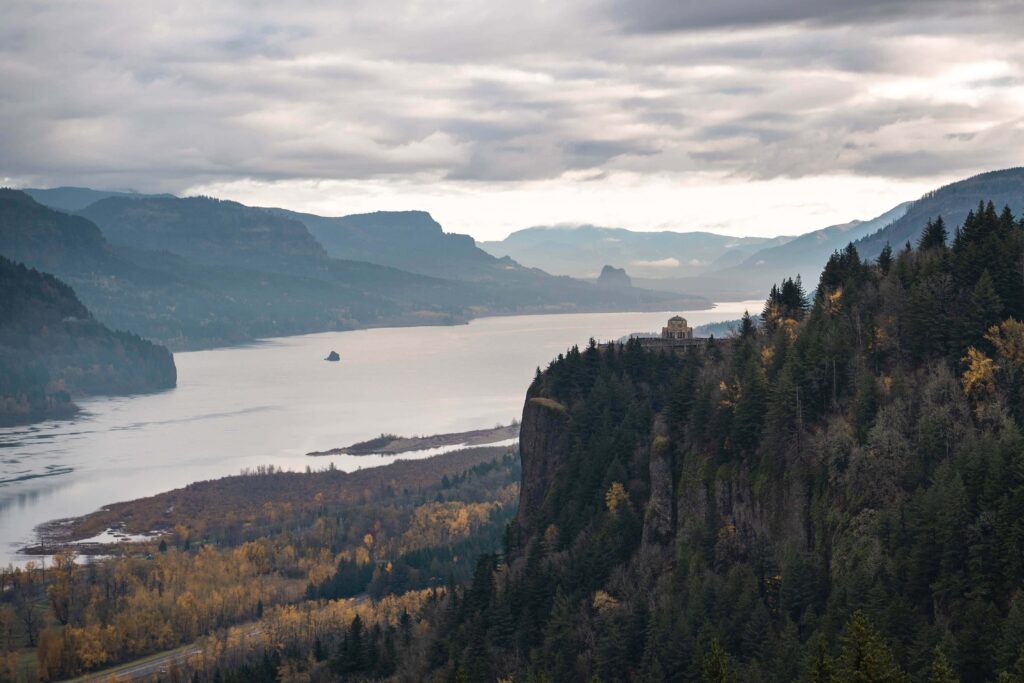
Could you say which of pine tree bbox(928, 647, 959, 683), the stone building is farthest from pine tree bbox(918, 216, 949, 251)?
pine tree bbox(928, 647, 959, 683)

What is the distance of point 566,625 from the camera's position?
77.9 metres

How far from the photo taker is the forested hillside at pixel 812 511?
5600 cm

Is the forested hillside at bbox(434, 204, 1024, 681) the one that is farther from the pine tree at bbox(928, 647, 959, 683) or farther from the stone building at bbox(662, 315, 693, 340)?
the stone building at bbox(662, 315, 693, 340)

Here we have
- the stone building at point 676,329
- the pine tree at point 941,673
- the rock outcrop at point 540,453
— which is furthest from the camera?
the stone building at point 676,329

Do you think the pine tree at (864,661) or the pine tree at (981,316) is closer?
the pine tree at (864,661)

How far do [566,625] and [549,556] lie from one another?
1033 cm

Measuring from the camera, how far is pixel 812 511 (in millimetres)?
68062

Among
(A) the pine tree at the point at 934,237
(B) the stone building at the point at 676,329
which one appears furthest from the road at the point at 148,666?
(A) the pine tree at the point at 934,237

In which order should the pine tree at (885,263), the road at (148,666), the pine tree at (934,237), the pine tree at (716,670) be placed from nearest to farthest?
the pine tree at (716,670) → the pine tree at (885,263) → the pine tree at (934,237) → the road at (148,666)

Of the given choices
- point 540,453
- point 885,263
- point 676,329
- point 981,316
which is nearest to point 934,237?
point 885,263

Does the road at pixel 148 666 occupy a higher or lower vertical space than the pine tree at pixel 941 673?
lower

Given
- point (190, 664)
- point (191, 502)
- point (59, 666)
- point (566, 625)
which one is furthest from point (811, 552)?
point (191, 502)

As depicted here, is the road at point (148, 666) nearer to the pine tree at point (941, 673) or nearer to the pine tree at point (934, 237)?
the pine tree at point (934, 237)

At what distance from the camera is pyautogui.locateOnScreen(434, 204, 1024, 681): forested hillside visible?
5600cm
